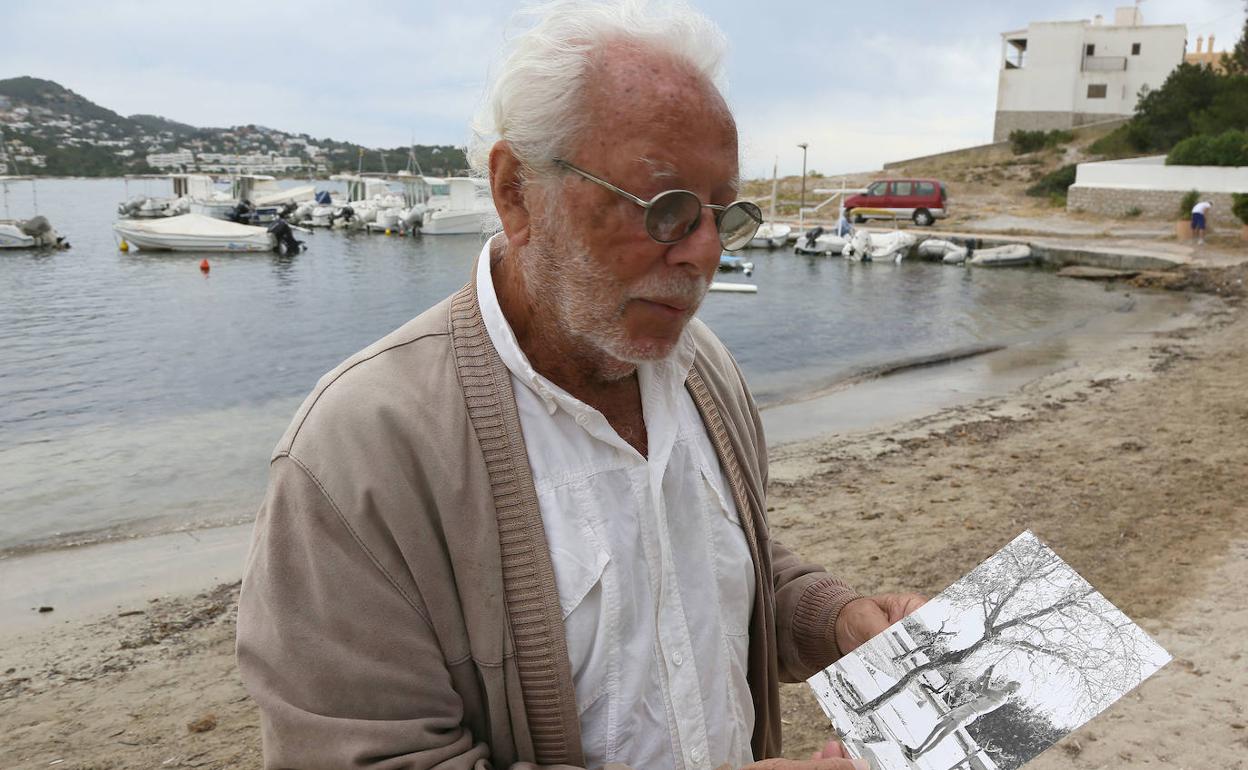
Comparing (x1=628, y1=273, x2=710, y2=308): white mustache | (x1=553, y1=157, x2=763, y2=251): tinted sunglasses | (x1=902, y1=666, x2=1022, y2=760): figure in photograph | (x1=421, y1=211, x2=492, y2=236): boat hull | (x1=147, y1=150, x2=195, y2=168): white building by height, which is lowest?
(x1=902, y1=666, x2=1022, y2=760): figure in photograph

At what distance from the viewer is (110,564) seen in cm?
643

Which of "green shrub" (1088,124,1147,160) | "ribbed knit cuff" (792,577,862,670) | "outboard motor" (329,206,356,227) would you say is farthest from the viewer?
"outboard motor" (329,206,356,227)

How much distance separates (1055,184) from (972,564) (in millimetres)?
40752

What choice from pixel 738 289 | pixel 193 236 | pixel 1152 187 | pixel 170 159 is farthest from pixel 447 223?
pixel 170 159

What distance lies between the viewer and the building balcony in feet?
184

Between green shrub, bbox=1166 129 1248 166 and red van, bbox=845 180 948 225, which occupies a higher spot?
green shrub, bbox=1166 129 1248 166

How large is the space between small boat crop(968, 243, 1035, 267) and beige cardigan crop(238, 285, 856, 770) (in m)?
29.0

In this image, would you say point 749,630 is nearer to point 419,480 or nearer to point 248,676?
point 419,480

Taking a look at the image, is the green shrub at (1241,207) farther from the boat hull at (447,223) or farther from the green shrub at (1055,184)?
the boat hull at (447,223)

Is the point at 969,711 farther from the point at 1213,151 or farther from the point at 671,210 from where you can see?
the point at 1213,151

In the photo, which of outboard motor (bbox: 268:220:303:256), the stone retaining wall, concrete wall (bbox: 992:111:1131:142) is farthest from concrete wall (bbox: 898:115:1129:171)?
outboard motor (bbox: 268:220:303:256)

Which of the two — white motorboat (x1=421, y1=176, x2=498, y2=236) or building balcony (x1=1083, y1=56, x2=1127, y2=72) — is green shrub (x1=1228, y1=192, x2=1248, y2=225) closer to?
white motorboat (x1=421, y1=176, x2=498, y2=236)

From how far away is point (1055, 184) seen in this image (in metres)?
40.6

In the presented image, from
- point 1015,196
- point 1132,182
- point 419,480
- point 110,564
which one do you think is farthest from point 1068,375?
point 1015,196
